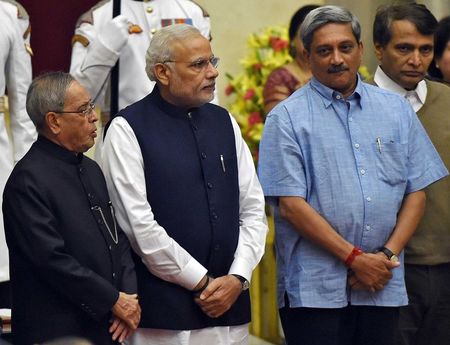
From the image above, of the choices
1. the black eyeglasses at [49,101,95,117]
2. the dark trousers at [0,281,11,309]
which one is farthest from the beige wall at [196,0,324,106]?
the black eyeglasses at [49,101,95,117]

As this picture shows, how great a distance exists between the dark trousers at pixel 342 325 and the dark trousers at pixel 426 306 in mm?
306

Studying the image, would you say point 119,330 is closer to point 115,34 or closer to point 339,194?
point 339,194

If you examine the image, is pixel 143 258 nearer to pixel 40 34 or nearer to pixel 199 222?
pixel 199 222

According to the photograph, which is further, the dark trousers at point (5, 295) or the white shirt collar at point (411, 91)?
the dark trousers at point (5, 295)

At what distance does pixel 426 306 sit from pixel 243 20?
3.21 metres

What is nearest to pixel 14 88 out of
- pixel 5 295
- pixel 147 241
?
pixel 5 295

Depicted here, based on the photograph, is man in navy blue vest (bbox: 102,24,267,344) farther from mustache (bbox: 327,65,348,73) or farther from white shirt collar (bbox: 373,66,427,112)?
white shirt collar (bbox: 373,66,427,112)

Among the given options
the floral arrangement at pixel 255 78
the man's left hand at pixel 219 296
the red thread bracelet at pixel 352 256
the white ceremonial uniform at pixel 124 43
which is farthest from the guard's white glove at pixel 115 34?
the floral arrangement at pixel 255 78

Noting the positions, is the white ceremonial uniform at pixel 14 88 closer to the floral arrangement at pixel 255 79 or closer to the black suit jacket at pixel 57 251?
the black suit jacket at pixel 57 251

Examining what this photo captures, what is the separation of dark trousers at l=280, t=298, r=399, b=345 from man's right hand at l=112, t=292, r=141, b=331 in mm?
692

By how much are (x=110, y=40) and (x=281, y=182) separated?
1.23 m

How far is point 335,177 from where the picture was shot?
5211 millimetres

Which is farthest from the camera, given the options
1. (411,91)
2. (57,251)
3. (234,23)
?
(234,23)

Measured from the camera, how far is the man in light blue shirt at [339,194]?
5199mm
